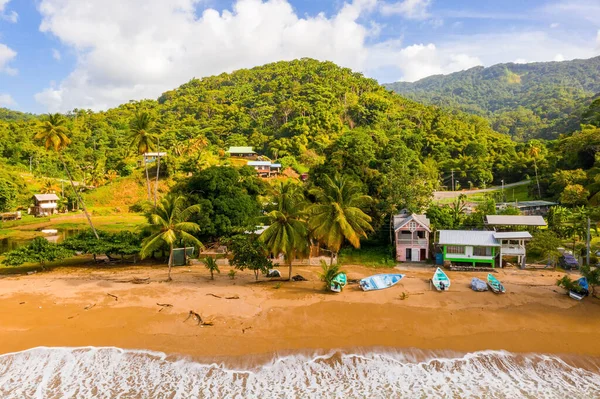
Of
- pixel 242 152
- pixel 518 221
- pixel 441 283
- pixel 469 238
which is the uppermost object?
pixel 242 152

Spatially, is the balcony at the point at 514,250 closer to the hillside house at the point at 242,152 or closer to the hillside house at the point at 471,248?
the hillside house at the point at 471,248

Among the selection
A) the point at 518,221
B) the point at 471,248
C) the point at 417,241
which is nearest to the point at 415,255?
the point at 417,241

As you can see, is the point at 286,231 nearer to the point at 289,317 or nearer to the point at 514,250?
the point at 289,317

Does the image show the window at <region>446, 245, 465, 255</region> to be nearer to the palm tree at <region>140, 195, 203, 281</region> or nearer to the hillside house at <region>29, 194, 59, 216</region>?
the palm tree at <region>140, 195, 203, 281</region>

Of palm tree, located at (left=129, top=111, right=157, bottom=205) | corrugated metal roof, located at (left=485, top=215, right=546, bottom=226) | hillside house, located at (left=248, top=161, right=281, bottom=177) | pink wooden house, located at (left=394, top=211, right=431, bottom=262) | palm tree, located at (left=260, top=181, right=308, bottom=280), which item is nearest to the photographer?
palm tree, located at (left=260, top=181, right=308, bottom=280)

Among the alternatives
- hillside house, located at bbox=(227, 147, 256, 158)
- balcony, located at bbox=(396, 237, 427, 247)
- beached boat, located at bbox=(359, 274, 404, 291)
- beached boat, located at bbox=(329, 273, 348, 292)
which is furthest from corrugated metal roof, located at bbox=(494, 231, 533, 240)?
hillside house, located at bbox=(227, 147, 256, 158)

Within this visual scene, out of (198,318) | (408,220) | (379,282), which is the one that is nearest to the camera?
(198,318)
